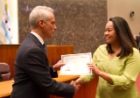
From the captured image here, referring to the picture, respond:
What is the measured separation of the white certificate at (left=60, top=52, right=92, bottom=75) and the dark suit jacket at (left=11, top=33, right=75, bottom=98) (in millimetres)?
350

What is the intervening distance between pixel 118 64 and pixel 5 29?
3.65m

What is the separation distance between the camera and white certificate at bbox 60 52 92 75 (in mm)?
1455

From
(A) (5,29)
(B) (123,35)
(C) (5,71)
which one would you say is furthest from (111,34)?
(A) (5,29)

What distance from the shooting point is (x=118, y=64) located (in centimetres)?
140

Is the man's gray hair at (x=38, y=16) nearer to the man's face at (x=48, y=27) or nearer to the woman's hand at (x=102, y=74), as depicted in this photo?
the man's face at (x=48, y=27)

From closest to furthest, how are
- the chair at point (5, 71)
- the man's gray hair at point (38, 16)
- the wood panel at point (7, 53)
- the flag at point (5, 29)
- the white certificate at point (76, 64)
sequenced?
the man's gray hair at point (38, 16)
the white certificate at point (76, 64)
the chair at point (5, 71)
the wood panel at point (7, 53)
the flag at point (5, 29)

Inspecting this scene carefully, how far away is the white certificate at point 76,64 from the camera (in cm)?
146

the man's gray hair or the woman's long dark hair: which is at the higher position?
the man's gray hair

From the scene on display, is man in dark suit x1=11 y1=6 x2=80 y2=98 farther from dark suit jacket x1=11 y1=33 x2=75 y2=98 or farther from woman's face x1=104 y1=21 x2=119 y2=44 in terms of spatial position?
woman's face x1=104 y1=21 x2=119 y2=44

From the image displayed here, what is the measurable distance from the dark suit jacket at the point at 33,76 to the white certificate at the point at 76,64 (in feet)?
1.15

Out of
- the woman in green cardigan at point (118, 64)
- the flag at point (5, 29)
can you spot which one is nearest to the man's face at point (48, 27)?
the woman in green cardigan at point (118, 64)

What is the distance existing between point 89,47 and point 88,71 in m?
4.46

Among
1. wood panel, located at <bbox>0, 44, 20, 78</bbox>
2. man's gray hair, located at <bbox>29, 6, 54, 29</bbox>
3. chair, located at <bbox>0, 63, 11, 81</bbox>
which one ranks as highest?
man's gray hair, located at <bbox>29, 6, 54, 29</bbox>

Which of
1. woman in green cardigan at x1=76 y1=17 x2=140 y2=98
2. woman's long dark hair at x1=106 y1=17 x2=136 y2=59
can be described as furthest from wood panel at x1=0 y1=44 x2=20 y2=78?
woman's long dark hair at x1=106 y1=17 x2=136 y2=59
